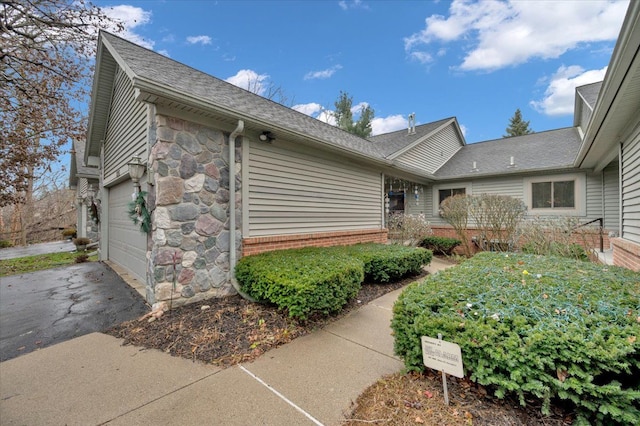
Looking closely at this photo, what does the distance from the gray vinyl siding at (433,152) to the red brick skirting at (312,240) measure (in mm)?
4493

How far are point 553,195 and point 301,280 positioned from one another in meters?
11.3

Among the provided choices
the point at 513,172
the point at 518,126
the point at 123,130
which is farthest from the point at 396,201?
the point at 518,126

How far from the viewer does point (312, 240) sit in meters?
6.29

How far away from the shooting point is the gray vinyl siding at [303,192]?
5.14m

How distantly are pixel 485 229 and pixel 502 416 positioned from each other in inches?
327

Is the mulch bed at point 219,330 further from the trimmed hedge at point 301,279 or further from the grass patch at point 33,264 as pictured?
the grass patch at point 33,264

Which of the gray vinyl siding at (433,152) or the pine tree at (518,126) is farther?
the pine tree at (518,126)

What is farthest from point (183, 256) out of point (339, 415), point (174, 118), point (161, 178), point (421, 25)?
point (421, 25)

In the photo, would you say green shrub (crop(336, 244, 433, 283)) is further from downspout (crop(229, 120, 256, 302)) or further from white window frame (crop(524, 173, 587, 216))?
white window frame (crop(524, 173, 587, 216))

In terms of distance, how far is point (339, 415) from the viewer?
2.16m

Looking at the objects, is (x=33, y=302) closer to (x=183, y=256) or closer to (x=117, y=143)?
(x=183, y=256)

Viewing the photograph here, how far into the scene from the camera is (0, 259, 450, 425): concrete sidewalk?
2.19 meters

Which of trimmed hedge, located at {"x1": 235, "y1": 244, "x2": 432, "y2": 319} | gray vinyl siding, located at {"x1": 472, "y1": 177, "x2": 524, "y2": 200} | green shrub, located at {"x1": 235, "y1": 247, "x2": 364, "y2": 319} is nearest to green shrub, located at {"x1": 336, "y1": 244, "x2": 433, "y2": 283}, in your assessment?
trimmed hedge, located at {"x1": 235, "y1": 244, "x2": 432, "y2": 319}

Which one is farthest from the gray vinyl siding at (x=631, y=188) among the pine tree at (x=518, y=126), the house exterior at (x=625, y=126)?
the pine tree at (x=518, y=126)
